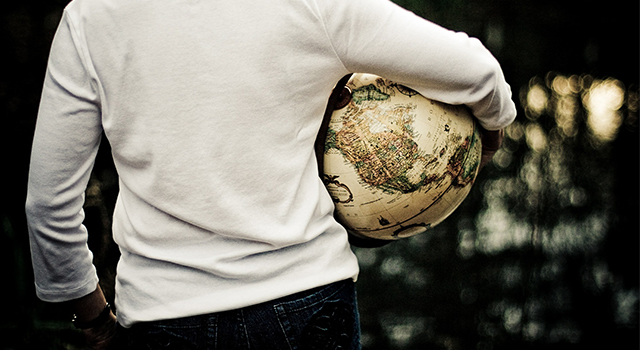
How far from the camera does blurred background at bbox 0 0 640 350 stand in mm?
2875

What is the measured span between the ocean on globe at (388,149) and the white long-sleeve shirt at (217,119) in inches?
4.5

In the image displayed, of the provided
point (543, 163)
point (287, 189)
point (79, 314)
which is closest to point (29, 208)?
point (79, 314)

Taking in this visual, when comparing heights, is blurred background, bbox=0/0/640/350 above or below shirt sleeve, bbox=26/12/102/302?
below

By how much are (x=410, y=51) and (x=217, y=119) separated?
367mm

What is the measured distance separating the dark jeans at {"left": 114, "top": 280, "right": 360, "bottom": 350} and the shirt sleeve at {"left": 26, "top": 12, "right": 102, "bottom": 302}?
273mm

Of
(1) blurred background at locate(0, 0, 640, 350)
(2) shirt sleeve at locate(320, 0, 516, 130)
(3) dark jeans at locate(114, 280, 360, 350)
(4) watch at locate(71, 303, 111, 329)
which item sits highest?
(2) shirt sleeve at locate(320, 0, 516, 130)

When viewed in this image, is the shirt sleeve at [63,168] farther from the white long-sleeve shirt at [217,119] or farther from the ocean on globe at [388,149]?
the ocean on globe at [388,149]

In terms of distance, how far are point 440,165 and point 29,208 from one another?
2.91ft

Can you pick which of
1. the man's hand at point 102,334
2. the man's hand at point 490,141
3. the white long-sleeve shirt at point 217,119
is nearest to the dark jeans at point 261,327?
the white long-sleeve shirt at point 217,119

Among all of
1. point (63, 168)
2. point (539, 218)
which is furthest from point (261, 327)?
point (539, 218)

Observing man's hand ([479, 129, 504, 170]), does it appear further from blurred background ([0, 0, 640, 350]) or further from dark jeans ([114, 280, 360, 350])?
blurred background ([0, 0, 640, 350])

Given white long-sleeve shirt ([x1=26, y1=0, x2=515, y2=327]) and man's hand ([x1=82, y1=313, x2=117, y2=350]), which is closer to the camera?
white long-sleeve shirt ([x1=26, y1=0, x2=515, y2=327])

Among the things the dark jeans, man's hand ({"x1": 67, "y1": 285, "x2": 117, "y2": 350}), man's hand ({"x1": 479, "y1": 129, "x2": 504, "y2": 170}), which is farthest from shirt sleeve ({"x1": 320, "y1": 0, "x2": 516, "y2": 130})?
man's hand ({"x1": 67, "y1": 285, "x2": 117, "y2": 350})

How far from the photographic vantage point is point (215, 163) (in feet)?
2.92
